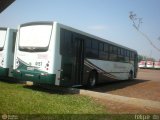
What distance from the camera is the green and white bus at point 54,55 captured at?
40.4ft

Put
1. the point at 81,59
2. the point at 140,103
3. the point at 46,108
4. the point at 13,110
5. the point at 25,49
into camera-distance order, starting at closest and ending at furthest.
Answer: the point at 13,110, the point at 46,108, the point at 140,103, the point at 25,49, the point at 81,59

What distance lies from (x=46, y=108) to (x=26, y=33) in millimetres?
5981

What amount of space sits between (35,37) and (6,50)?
3.30 meters

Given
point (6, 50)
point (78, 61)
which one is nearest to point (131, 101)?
point (78, 61)

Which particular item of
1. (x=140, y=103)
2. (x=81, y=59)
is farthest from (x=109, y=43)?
(x=140, y=103)

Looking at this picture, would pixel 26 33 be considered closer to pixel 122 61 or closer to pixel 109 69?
pixel 109 69

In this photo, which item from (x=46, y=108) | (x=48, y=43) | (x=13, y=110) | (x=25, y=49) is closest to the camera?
(x=13, y=110)

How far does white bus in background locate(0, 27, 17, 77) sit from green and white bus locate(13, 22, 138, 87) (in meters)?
1.86

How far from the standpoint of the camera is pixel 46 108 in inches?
325

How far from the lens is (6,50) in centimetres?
1531

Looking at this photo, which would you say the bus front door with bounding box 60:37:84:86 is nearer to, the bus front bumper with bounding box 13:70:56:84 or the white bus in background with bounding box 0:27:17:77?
the bus front bumper with bounding box 13:70:56:84

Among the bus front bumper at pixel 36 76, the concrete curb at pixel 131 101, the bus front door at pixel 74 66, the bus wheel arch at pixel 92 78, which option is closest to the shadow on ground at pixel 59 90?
the bus front door at pixel 74 66

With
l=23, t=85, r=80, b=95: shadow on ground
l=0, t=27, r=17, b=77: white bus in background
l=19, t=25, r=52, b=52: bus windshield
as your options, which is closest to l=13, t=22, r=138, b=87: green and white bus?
l=19, t=25, r=52, b=52: bus windshield

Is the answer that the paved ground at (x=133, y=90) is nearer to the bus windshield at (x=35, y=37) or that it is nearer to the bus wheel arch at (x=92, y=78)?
the bus wheel arch at (x=92, y=78)
